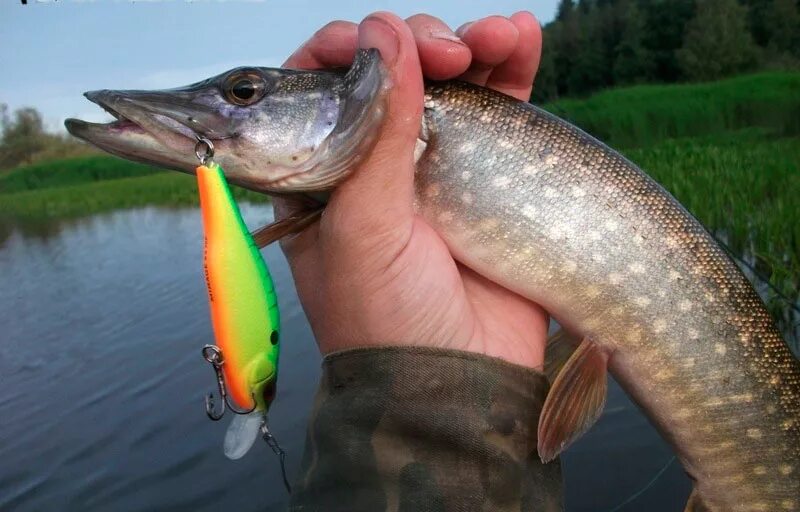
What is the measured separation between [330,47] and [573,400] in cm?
135

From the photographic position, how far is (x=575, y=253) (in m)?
1.94

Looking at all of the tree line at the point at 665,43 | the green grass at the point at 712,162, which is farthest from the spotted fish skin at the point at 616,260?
the tree line at the point at 665,43

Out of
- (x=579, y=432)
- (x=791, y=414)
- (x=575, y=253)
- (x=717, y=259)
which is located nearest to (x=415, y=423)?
(x=579, y=432)

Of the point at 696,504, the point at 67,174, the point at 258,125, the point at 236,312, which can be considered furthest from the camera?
the point at 67,174

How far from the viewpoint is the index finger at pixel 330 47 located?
215 centimetres

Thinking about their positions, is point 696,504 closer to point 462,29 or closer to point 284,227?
point 284,227

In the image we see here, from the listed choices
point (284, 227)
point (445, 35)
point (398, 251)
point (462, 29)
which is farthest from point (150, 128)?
point (462, 29)

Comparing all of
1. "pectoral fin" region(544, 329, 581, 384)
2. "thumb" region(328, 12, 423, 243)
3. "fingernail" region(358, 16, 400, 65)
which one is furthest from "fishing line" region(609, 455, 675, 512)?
"fingernail" region(358, 16, 400, 65)

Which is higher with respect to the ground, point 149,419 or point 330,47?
point 330,47

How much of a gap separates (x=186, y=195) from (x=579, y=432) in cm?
2190

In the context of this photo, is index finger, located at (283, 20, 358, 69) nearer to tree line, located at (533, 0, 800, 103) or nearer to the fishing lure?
the fishing lure

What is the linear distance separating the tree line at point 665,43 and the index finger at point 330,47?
3762cm

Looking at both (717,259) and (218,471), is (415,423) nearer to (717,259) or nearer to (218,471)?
(717,259)

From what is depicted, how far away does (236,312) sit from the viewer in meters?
1.53
